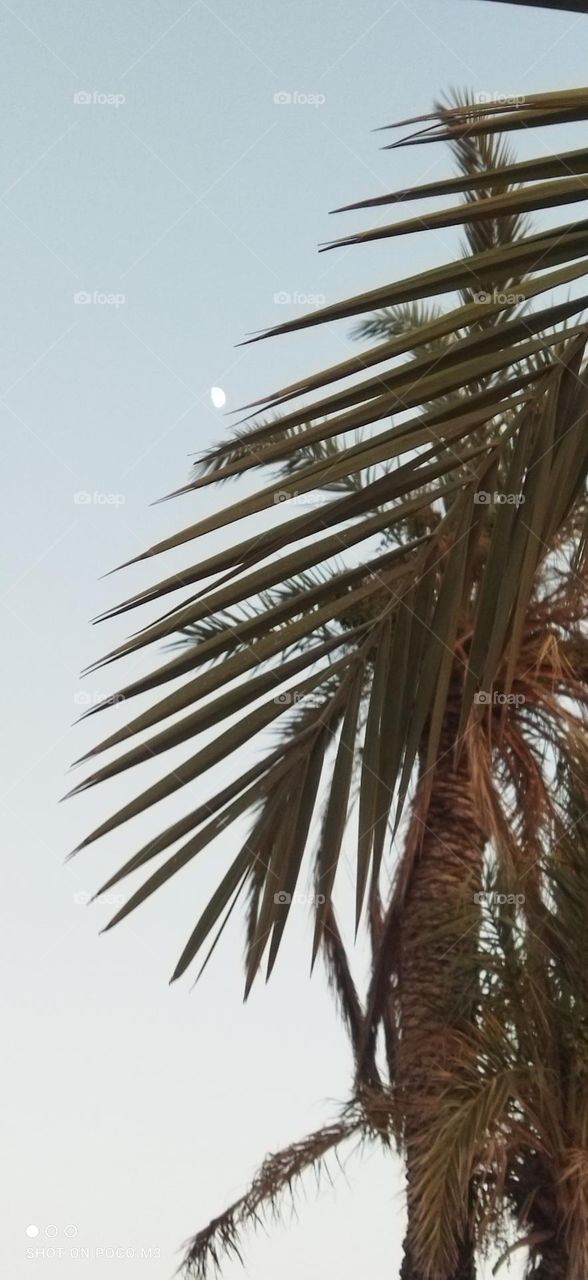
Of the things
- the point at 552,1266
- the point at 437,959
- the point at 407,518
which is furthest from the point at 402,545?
the point at 437,959

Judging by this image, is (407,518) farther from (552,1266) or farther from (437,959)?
(437,959)

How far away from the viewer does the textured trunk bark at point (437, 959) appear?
29.4ft

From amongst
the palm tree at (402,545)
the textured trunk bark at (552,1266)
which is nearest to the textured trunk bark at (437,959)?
the textured trunk bark at (552,1266)

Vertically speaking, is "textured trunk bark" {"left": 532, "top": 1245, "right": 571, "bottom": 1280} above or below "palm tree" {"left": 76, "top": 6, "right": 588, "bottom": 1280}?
below

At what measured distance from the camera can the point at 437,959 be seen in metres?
10.1

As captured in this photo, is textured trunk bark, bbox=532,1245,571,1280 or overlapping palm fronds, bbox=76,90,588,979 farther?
textured trunk bark, bbox=532,1245,571,1280

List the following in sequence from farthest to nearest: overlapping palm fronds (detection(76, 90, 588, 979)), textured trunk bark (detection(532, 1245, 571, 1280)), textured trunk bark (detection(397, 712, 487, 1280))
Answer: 1. textured trunk bark (detection(397, 712, 487, 1280))
2. textured trunk bark (detection(532, 1245, 571, 1280))
3. overlapping palm fronds (detection(76, 90, 588, 979))

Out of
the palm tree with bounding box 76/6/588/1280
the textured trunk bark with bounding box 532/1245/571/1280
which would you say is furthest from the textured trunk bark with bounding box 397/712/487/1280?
the palm tree with bounding box 76/6/588/1280

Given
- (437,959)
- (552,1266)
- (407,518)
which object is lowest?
(552,1266)

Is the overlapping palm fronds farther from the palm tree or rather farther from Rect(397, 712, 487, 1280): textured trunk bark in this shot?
Rect(397, 712, 487, 1280): textured trunk bark

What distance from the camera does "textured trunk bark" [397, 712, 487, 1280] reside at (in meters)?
8.95

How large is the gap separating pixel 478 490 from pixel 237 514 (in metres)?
0.41

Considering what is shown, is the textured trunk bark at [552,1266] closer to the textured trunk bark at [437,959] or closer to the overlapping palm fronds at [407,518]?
the textured trunk bark at [437,959]

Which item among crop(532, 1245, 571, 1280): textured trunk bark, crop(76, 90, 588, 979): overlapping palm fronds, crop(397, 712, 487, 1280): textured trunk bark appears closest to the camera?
crop(76, 90, 588, 979): overlapping palm fronds
